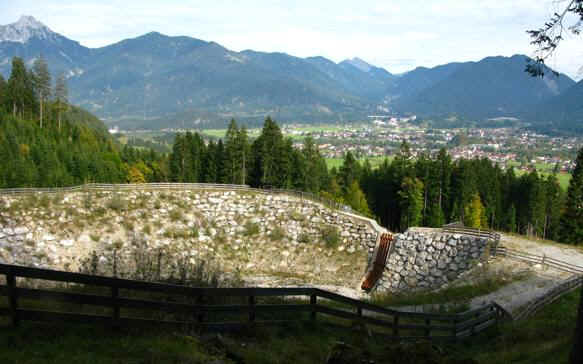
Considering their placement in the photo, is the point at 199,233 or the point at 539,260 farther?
the point at 199,233

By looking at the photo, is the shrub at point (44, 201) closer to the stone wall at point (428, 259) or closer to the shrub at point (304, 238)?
the shrub at point (304, 238)

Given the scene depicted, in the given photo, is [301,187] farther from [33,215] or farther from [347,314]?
[347,314]

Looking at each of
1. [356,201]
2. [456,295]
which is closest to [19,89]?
[356,201]

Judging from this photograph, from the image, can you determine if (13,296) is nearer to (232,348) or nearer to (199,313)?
(199,313)

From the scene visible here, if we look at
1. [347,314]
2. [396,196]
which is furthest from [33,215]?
[396,196]

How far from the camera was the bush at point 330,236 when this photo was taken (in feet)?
111

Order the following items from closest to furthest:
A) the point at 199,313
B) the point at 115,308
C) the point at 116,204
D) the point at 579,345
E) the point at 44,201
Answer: the point at 579,345 → the point at 115,308 → the point at 199,313 → the point at 44,201 → the point at 116,204

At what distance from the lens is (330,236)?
112 ft

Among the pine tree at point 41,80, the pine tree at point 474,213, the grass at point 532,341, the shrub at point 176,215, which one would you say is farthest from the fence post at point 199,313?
the pine tree at point 41,80

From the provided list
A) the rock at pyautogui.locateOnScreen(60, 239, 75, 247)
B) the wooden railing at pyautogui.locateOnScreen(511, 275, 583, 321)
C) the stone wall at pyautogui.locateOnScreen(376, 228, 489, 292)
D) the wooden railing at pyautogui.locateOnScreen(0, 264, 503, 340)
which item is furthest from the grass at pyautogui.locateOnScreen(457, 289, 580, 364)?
the rock at pyautogui.locateOnScreen(60, 239, 75, 247)

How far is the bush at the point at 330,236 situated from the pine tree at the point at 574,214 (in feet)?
93.2

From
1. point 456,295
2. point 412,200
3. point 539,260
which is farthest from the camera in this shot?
point 412,200

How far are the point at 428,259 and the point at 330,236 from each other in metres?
8.03

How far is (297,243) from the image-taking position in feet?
113
